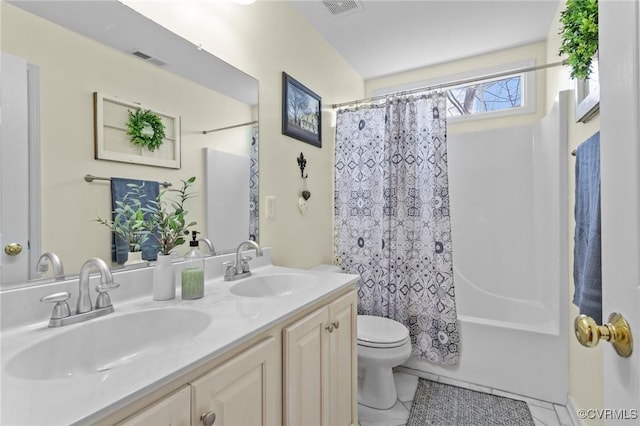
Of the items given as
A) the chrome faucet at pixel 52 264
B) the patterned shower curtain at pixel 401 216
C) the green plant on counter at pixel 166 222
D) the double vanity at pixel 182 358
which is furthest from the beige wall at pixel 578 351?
the chrome faucet at pixel 52 264

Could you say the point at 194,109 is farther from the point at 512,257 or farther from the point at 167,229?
the point at 512,257

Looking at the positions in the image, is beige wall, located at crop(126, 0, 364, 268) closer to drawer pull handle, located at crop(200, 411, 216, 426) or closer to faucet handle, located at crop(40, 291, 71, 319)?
faucet handle, located at crop(40, 291, 71, 319)

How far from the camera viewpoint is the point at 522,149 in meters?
2.48

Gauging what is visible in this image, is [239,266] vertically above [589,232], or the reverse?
[589,232]

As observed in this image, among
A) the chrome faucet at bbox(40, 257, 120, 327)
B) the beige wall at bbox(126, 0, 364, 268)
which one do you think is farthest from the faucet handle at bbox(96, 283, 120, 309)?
the beige wall at bbox(126, 0, 364, 268)

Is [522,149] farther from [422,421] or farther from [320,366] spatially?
[320,366]

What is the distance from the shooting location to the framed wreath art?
1.04 meters

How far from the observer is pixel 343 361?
4.43 feet

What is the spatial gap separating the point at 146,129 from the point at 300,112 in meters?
1.10

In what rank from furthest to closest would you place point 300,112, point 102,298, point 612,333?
point 300,112 → point 102,298 → point 612,333

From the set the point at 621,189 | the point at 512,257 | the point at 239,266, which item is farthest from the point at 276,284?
the point at 512,257

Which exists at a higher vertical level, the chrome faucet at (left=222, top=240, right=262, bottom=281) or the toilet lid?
the chrome faucet at (left=222, top=240, right=262, bottom=281)

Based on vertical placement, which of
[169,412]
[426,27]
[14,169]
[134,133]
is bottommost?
[169,412]

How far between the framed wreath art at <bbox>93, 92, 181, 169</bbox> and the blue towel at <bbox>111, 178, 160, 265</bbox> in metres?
0.08
